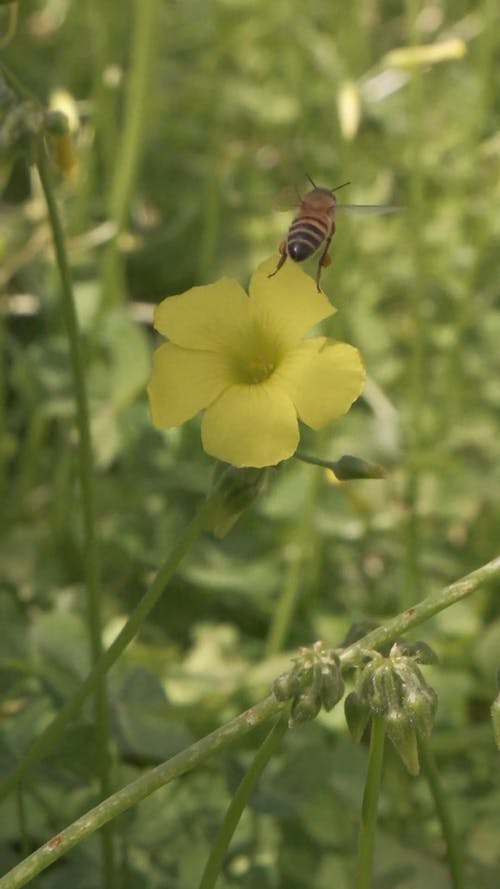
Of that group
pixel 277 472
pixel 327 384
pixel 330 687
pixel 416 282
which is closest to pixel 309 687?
pixel 330 687

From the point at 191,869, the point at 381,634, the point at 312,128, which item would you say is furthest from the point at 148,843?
the point at 312,128

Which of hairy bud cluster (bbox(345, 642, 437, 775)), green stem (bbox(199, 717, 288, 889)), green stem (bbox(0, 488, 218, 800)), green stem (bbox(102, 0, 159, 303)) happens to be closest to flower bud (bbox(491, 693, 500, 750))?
hairy bud cluster (bbox(345, 642, 437, 775))

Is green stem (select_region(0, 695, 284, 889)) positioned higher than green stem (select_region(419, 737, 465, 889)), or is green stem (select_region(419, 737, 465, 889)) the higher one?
green stem (select_region(0, 695, 284, 889))

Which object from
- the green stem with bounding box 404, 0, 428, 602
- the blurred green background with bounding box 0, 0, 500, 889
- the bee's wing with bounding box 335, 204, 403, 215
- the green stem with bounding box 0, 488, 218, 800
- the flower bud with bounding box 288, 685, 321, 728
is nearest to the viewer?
the flower bud with bounding box 288, 685, 321, 728

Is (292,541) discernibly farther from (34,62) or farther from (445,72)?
(445,72)

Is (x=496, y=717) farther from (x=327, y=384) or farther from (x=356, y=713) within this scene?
(x=327, y=384)

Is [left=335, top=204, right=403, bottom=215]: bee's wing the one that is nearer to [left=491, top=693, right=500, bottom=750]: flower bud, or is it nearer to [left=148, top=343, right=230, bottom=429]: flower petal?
[left=148, top=343, right=230, bottom=429]: flower petal
